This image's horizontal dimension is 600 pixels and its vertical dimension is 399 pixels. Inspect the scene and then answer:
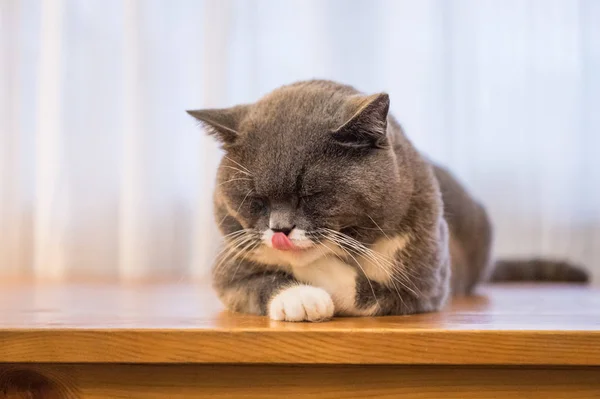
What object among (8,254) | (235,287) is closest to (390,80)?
(235,287)

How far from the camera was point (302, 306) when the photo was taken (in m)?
1.02

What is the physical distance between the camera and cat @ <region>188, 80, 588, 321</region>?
1046 mm

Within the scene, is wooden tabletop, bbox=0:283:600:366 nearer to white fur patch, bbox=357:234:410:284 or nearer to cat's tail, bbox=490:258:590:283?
white fur patch, bbox=357:234:410:284

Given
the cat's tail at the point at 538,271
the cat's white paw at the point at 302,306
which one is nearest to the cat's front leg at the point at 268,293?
the cat's white paw at the point at 302,306

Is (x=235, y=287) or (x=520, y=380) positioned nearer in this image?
(x=520, y=380)

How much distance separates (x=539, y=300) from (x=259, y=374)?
696mm

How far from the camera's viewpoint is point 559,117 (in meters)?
1.80

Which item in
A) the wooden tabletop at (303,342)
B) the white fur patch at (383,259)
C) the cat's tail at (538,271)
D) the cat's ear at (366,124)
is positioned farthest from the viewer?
the cat's tail at (538,271)

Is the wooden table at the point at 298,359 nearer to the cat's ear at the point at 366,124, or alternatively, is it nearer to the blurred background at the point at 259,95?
the cat's ear at the point at 366,124

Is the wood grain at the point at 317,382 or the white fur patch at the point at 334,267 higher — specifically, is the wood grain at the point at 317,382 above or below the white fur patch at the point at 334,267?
below

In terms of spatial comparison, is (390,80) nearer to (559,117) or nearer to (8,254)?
(559,117)

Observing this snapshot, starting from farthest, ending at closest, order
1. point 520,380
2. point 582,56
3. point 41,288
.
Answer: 1. point 582,56
2. point 41,288
3. point 520,380

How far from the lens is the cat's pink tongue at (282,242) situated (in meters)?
1.04

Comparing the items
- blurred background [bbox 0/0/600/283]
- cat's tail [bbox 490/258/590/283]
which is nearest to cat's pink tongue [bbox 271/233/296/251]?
blurred background [bbox 0/0/600/283]
